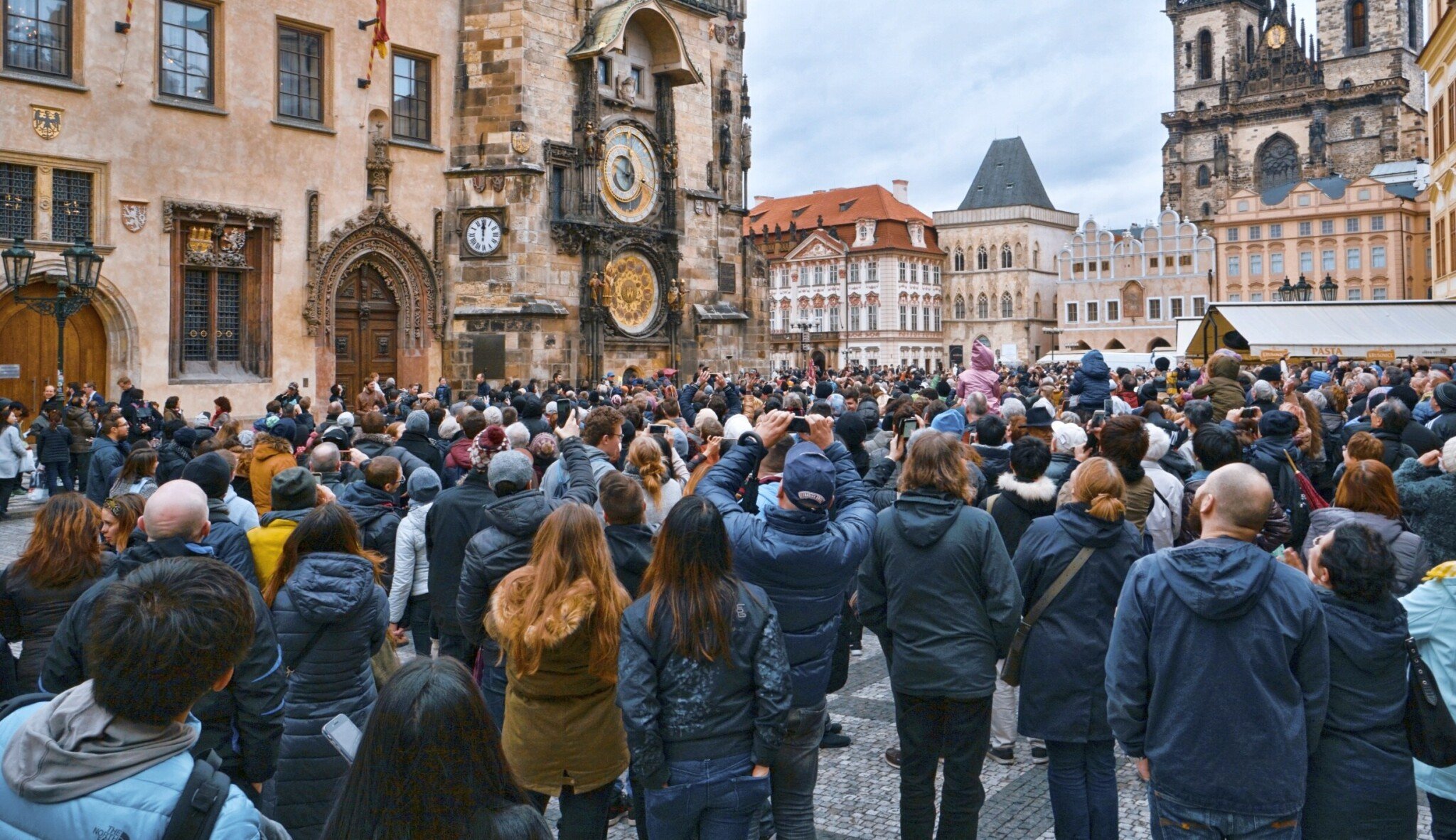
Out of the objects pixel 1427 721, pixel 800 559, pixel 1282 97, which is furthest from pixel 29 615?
pixel 1282 97

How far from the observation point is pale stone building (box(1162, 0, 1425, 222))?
83250 mm

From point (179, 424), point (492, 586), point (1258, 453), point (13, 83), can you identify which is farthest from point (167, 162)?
point (1258, 453)

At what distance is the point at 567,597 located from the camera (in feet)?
13.9

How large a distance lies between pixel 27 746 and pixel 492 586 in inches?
115

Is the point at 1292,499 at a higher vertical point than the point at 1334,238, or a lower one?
lower

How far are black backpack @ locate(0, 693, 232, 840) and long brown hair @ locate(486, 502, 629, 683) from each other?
1.83 meters

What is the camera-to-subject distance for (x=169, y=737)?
250 centimetres

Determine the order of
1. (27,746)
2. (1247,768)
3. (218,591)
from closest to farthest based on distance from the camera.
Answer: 1. (27,746)
2. (218,591)
3. (1247,768)

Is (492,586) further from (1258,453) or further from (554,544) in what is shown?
(1258,453)

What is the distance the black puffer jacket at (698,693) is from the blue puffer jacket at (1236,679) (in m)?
1.42

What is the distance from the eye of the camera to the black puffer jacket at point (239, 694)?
151 inches

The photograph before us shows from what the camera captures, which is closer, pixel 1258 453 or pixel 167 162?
pixel 1258 453

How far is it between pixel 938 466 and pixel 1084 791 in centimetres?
169

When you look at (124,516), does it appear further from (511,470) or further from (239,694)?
(239,694)
